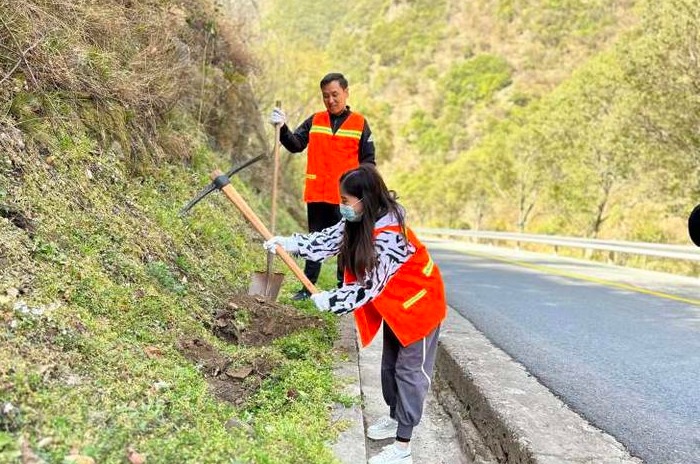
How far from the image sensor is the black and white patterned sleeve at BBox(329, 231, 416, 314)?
9.58 ft

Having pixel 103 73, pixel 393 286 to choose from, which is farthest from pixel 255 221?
pixel 103 73

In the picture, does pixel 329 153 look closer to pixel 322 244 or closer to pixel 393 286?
pixel 322 244

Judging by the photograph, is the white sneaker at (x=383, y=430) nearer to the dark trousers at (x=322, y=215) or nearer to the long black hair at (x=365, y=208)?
the long black hair at (x=365, y=208)

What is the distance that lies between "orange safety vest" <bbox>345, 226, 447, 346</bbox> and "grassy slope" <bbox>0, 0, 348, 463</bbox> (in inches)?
23.1

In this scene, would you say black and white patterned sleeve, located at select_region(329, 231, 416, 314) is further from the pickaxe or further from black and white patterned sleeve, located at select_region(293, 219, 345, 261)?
the pickaxe

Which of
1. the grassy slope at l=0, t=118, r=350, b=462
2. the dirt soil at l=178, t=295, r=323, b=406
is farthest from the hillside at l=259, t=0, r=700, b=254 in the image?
the dirt soil at l=178, t=295, r=323, b=406

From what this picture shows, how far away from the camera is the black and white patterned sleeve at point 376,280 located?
2920 millimetres

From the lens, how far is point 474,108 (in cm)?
5959

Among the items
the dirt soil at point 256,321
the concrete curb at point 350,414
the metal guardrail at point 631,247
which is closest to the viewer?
the concrete curb at point 350,414

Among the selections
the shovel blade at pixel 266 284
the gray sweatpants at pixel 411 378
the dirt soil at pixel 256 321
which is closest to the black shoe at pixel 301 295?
the shovel blade at pixel 266 284

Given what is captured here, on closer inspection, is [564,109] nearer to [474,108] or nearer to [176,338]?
[176,338]

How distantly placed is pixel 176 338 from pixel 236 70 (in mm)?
8441

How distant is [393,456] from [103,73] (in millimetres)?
3894

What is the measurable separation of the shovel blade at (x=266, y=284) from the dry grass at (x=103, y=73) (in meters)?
1.53
